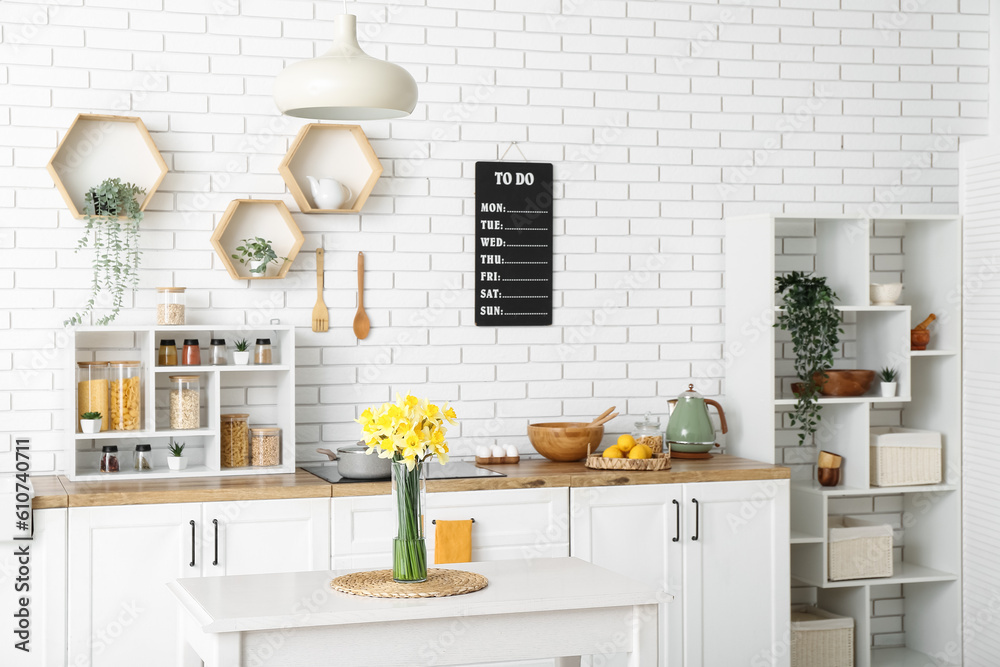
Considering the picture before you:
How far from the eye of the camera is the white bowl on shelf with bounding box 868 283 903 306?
209 inches

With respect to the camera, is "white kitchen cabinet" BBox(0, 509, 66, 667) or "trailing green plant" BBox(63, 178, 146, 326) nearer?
"white kitchen cabinet" BBox(0, 509, 66, 667)

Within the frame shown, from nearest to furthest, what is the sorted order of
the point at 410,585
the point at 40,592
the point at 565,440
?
1. the point at 410,585
2. the point at 40,592
3. the point at 565,440

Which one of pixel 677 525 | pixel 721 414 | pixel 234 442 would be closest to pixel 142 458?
pixel 234 442

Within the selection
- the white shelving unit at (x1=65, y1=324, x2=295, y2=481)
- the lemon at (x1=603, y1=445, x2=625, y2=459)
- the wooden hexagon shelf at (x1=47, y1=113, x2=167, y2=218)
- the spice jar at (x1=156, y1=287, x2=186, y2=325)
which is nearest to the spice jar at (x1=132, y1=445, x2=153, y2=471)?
the white shelving unit at (x1=65, y1=324, x2=295, y2=481)

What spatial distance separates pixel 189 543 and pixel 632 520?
185cm

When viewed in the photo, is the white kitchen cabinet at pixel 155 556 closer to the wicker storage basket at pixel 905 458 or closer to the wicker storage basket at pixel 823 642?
the wicker storage basket at pixel 823 642

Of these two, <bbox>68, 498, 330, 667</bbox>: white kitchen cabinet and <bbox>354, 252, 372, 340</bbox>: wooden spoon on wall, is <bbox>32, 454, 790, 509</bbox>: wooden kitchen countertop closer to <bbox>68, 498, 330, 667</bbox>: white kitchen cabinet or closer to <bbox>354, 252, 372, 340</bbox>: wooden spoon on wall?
<bbox>68, 498, 330, 667</bbox>: white kitchen cabinet

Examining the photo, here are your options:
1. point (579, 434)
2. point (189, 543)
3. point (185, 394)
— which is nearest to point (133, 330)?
point (185, 394)

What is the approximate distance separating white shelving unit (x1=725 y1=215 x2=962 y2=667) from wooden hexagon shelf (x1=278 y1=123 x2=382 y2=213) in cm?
186

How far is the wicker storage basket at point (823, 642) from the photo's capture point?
5246mm

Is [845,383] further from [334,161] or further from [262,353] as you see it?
[262,353]

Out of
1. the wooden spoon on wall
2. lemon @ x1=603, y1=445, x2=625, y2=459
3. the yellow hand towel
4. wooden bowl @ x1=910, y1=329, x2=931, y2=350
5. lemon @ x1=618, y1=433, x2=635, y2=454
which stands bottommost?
the yellow hand towel

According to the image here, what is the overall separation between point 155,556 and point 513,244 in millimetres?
2185

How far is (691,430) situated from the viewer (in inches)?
205
